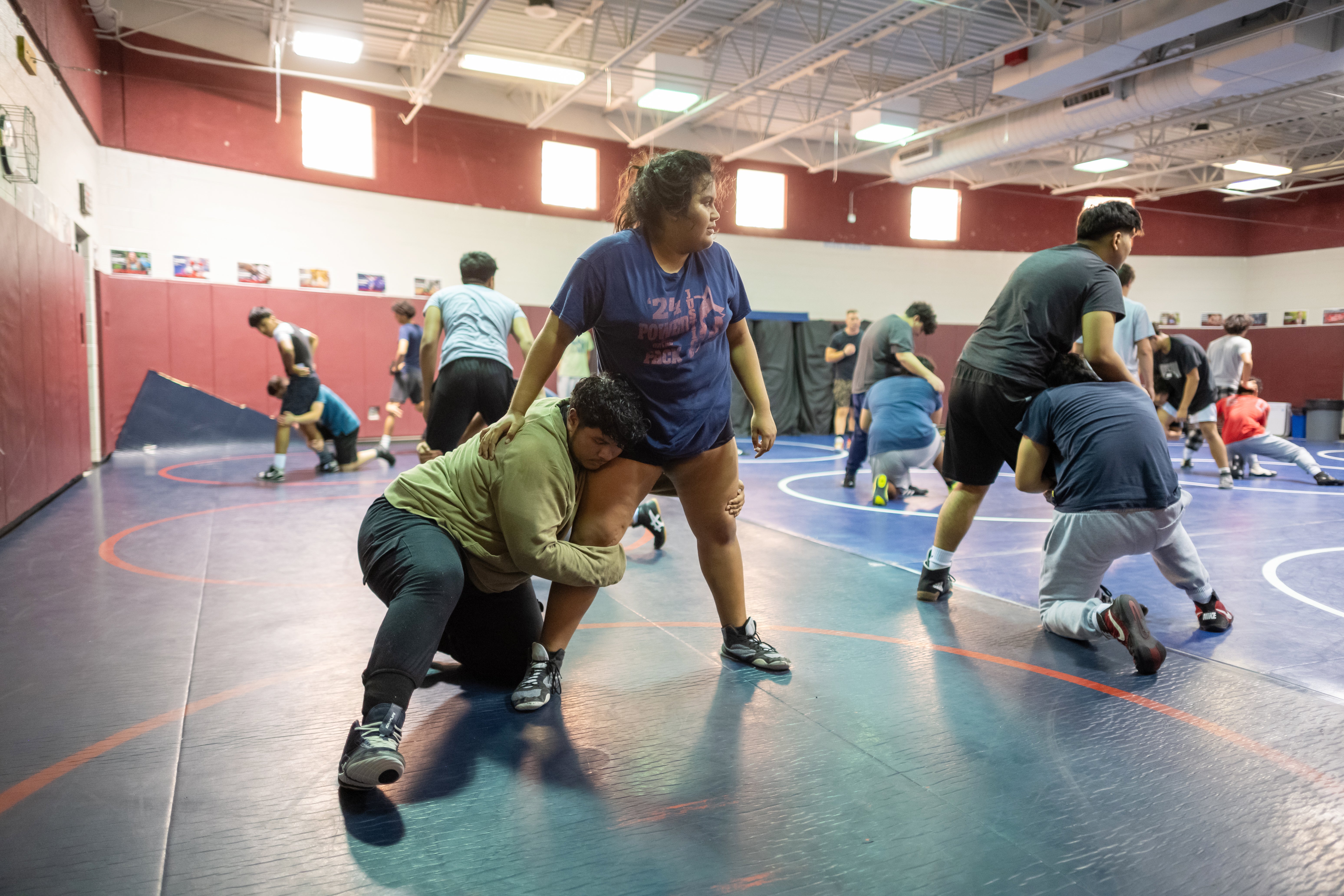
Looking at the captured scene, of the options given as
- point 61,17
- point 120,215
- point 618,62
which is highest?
point 618,62

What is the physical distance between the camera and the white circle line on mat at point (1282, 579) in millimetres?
3496

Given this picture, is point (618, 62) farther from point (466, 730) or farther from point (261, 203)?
point (466, 730)

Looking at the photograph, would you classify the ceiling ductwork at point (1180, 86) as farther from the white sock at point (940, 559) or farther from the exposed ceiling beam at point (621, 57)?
the white sock at point (940, 559)

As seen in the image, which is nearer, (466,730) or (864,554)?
(466,730)

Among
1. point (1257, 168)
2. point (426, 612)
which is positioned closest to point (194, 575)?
point (426, 612)

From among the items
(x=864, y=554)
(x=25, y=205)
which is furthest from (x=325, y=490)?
(x=864, y=554)

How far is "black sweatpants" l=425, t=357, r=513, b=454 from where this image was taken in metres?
4.45

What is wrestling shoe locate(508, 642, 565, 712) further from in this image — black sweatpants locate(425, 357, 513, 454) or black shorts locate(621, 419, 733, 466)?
black sweatpants locate(425, 357, 513, 454)

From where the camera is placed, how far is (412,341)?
952 centimetres

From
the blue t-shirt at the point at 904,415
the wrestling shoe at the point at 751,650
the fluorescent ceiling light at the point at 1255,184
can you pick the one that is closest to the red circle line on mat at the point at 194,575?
the wrestling shoe at the point at 751,650

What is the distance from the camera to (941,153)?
13805 mm

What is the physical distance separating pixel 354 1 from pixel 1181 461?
34.4 feet

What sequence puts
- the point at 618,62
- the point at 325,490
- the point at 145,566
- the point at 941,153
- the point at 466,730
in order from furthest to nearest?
the point at 941,153
the point at 618,62
the point at 325,490
the point at 145,566
the point at 466,730

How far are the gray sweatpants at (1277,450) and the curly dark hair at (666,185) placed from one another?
23.5 ft
